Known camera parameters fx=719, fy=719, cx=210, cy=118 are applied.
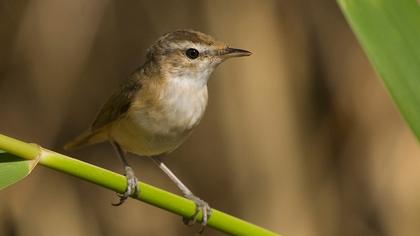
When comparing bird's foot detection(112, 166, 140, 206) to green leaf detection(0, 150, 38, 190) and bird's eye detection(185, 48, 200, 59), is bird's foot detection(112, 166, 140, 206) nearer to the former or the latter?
green leaf detection(0, 150, 38, 190)

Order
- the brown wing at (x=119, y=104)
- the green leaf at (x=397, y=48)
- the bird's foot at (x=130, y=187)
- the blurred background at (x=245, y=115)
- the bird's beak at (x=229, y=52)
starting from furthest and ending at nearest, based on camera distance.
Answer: the blurred background at (x=245, y=115) < the brown wing at (x=119, y=104) < the bird's beak at (x=229, y=52) < the bird's foot at (x=130, y=187) < the green leaf at (x=397, y=48)

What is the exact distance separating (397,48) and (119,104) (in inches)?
66.9

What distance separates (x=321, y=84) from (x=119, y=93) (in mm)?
1363

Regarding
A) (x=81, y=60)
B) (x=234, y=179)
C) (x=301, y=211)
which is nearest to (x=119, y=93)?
(x=81, y=60)

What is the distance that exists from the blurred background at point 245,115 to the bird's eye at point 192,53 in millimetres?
901

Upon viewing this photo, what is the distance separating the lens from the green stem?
134 cm

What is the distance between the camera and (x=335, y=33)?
3637 millimetres

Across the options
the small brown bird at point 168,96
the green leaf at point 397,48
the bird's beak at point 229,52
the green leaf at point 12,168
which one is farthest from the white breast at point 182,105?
the green leaf at point 397,48

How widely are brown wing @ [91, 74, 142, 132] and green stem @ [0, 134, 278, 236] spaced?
4.08 ft

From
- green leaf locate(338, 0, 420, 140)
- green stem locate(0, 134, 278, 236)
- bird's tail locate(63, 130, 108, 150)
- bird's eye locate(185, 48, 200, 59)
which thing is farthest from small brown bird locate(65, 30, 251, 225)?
green leaf locate(338, 0, 420, 140)

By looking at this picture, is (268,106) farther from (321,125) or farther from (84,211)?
(84,211)

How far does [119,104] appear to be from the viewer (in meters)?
→ 2.75

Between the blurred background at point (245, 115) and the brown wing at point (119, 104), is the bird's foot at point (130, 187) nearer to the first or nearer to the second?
the brown wing at point (119, 104)

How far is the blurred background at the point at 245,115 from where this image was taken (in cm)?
359
